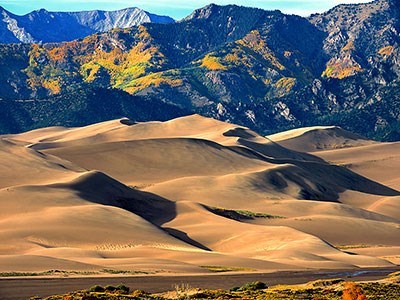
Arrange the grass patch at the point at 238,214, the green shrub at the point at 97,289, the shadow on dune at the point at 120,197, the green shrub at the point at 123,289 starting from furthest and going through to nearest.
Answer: the grass patch at the point at 238,214
the shadow on dune at the point at 120,197
the green shrub at the point at 123,289
the green shrub at the point at 97,289

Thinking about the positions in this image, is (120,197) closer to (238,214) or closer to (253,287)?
(238,214)

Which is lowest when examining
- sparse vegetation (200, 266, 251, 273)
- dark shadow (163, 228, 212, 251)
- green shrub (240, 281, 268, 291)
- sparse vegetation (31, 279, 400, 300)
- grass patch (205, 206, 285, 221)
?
sparse vegetation (31, 279, 400, 300)

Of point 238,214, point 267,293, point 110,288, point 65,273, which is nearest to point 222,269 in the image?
point 65,273

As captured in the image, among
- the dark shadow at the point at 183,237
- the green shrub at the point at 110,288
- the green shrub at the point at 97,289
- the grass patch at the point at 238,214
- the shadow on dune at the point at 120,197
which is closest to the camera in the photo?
the green shrub at the point at 97,289

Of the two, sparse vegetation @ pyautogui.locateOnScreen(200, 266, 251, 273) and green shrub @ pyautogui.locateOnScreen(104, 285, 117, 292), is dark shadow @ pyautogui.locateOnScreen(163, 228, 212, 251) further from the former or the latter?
green shrub @ pyautogui.locateOnScreen(104, 285, 117, 292)

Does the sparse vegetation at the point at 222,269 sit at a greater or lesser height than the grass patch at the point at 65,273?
greater

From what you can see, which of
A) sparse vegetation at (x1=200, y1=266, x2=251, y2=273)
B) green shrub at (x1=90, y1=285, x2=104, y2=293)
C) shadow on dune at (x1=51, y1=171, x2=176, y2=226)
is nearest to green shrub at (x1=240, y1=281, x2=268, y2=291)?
green shrub at (x1=90, y1=285, x2=104, y2=293)

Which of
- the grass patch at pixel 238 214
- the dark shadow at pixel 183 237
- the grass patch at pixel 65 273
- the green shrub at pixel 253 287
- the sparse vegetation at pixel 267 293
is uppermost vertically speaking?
the grass patch at pixel 238 214

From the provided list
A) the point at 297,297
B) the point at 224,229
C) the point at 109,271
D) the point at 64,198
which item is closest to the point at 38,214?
the point at 64,198

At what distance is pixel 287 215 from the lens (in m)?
197

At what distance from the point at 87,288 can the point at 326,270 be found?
43.1m

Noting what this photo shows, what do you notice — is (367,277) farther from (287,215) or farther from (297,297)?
(287,215)

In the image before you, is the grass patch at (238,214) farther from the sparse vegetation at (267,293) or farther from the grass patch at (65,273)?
the sparse vegetation at (267,293)

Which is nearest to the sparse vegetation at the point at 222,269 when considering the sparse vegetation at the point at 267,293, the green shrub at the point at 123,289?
the sparse vegetation at the point at 267,293
